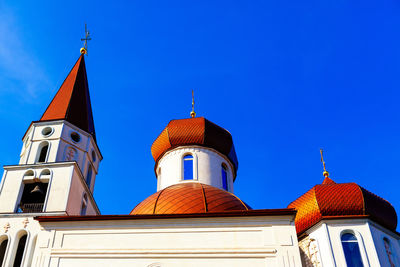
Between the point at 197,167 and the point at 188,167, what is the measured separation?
0.46 metres

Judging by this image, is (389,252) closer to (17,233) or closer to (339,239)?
(339,239)

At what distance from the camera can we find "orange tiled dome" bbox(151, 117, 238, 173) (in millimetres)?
21078

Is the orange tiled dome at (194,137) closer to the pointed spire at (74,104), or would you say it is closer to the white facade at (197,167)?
the white facade at (197,167)

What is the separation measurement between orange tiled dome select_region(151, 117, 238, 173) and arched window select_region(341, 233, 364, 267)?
7.46 meters

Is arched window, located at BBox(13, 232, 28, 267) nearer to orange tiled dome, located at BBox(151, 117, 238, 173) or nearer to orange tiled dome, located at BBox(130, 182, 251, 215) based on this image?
orange tiled dome, located at BBox(130, 182, 251, 215)

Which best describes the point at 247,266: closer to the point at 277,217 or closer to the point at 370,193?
the point at 277,217

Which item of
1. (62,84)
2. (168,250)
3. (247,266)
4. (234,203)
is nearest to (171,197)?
(234,203)

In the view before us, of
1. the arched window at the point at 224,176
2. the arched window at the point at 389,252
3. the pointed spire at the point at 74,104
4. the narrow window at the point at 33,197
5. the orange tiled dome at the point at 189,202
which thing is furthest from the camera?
the arched window at the point at 224,176

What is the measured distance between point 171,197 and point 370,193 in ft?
21.9

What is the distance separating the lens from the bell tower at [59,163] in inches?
634

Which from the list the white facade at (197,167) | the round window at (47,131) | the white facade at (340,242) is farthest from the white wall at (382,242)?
the round window at (47,131)

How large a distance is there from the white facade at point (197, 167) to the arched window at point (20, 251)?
6489 millimetres

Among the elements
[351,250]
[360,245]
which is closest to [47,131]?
[351,250]

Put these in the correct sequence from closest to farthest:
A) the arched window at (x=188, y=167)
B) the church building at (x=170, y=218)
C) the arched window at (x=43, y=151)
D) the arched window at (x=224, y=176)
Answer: the church building at (x=170, y=218) < the arched window at (x=43, y=151) < the arched window at (x=188, y=167) < the arched window at (x=224, y=176)
